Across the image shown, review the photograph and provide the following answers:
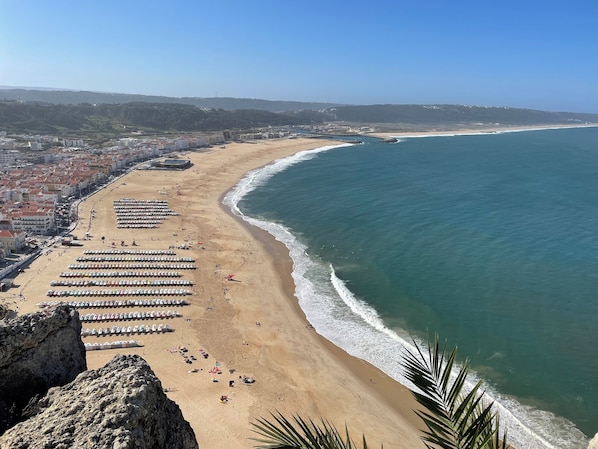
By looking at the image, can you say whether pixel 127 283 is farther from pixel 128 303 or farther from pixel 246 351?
pixel 246 351

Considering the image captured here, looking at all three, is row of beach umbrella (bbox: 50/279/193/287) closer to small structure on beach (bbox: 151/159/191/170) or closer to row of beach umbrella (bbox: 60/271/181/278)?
row of beach umbrella (bbox: 60/271/181/278)

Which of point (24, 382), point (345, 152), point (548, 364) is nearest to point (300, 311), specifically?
point (548, 364)

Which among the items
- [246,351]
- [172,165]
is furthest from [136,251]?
[172,165]

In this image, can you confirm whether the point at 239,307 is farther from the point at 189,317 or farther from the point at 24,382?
the point at 24,382

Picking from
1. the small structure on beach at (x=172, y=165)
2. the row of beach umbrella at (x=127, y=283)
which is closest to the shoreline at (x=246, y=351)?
the row of beach umbrella at (x=127, y=283)

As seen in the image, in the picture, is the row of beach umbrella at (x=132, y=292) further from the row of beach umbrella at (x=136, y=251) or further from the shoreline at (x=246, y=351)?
the row of beach umbrella at (x=136, y=251)

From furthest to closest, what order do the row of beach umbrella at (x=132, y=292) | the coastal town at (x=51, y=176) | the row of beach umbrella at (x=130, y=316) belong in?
the coastal town at (x=51, y=176)
the row of beach umbrella at (x=132, y=292)
the row of beach umbrella at (x=130, y=316)
